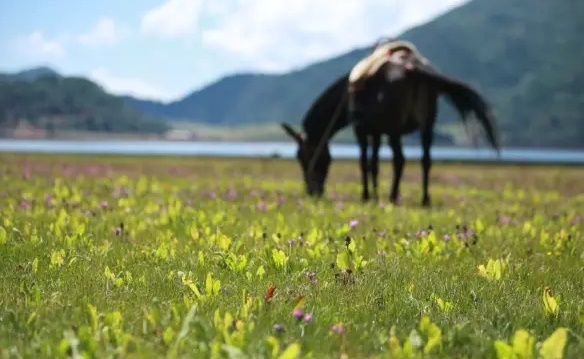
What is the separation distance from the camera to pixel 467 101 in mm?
15617

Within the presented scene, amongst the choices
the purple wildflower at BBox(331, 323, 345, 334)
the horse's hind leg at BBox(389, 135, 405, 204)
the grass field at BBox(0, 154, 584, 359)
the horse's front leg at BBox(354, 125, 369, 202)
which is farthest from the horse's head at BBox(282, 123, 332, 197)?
the purple wildflower at BBox(331, 323, 345, 334)

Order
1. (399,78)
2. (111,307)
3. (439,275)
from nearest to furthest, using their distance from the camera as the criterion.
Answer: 1. (111,307)
2. (439,275)
3. (399,78)

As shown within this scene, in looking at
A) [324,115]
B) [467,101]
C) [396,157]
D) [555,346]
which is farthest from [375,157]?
[555,346]

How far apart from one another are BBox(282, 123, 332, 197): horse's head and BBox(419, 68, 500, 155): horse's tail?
146 inches

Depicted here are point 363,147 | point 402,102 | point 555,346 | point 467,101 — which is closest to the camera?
point 555,346

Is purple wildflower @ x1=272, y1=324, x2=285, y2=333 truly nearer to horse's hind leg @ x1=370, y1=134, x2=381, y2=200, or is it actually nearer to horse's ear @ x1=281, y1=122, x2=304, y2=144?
horse's hind leg @ x1=370, y1=134, x2=381, y2=200

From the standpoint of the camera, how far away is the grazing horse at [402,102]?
581 inches

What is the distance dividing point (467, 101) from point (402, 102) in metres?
2.00

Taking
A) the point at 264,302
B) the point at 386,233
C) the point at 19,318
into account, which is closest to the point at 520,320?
the point at 264,302

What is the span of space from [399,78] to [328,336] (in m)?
11.8

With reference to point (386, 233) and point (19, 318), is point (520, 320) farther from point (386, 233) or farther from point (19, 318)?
point (386, 233)

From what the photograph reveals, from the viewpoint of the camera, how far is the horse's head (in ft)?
56.5

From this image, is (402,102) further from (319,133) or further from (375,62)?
(319,133)

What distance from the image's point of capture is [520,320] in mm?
4324
